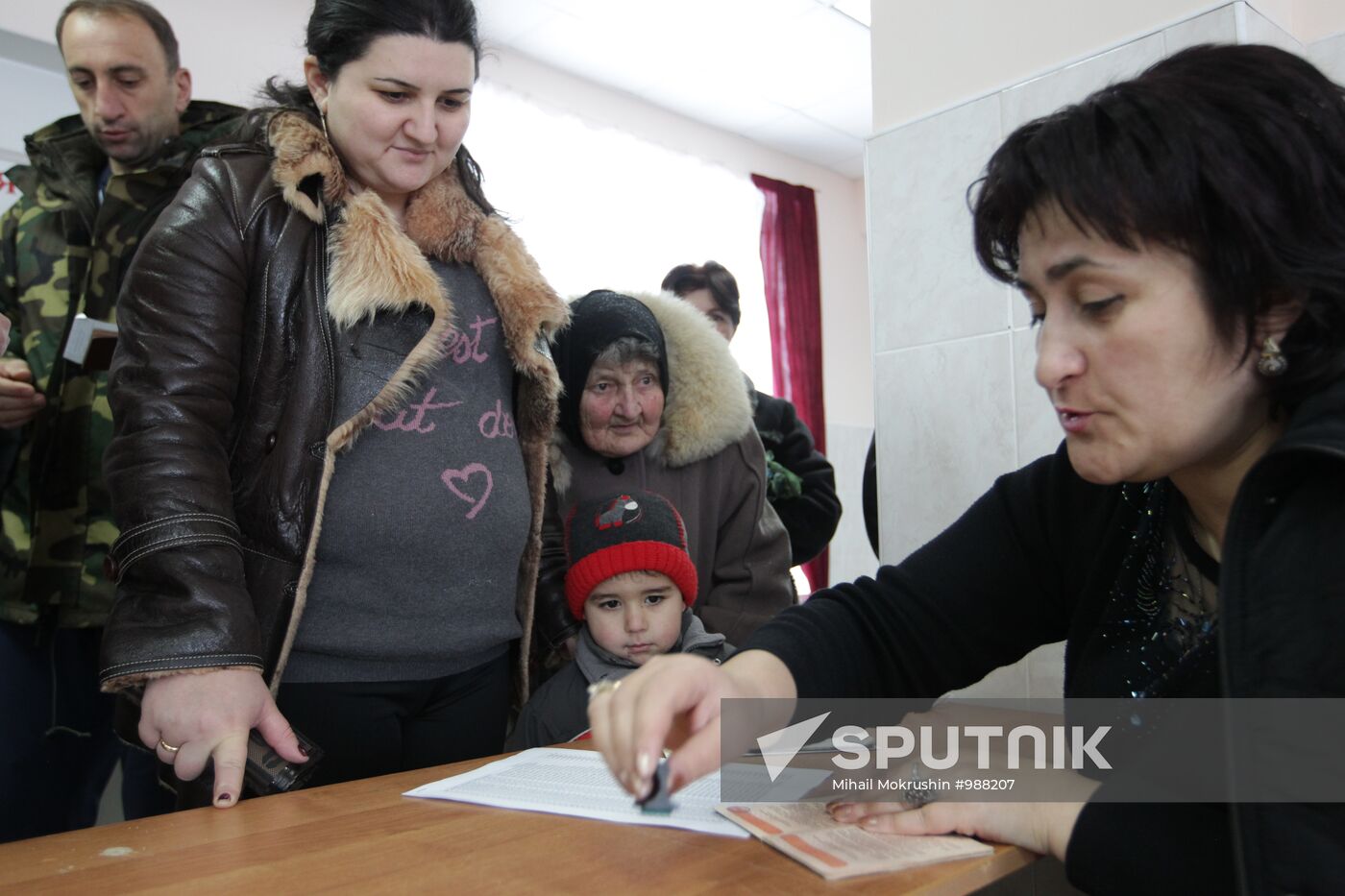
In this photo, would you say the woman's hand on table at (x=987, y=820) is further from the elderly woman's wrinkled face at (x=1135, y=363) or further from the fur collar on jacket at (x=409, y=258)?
the fur collar on jacket at (x=409, y=258)

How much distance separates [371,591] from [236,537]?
19 centimetres

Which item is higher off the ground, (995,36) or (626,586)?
(995,36)

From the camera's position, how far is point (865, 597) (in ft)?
3.49

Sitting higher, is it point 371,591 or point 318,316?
point 318,316

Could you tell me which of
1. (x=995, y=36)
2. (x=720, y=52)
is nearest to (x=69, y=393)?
(x=995, y=36)

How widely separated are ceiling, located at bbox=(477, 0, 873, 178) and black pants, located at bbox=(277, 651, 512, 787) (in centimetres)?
312

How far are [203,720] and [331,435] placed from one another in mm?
365

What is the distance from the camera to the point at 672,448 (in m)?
1.85

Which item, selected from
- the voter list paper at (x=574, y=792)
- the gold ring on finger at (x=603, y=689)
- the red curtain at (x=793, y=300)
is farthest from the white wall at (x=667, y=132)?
the gold ring on finger at (x=603, y=689)

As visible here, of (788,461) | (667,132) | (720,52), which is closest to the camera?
(788,461)

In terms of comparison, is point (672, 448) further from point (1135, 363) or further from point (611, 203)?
point (611, 203)

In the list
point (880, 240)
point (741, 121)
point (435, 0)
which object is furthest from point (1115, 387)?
point (741, 121)

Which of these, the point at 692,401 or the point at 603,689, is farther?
the point at 692,401

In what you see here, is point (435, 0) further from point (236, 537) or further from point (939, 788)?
point (939, 788)
